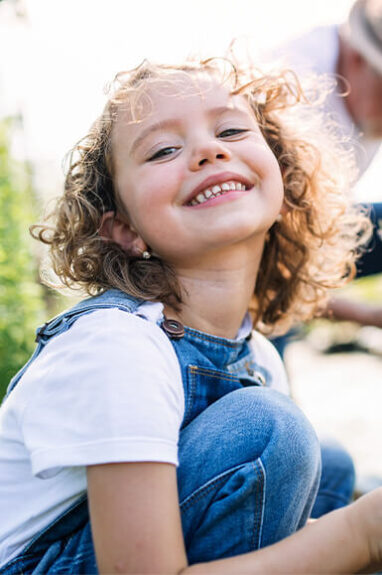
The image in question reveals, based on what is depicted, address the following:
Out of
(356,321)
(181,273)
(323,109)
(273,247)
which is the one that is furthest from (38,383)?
(323,109)

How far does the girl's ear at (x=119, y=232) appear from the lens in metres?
1.81

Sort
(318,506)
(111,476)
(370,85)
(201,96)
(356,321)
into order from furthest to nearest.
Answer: (370,85)
(356,321)
(318,506)
(201,96)
(111,476)

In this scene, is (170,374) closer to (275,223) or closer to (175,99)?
(175,99)

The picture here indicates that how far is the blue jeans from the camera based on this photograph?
4.29ft

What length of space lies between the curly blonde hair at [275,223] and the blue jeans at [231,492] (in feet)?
1.47

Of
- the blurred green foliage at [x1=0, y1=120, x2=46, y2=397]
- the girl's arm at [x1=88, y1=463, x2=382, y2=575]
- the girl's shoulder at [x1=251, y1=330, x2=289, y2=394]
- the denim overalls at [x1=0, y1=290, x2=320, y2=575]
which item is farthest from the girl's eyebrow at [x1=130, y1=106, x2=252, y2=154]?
the blurred green foliage at [x1=0, y1=120, x2=46, y2=397]

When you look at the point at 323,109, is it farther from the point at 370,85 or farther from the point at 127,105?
the point at 127,105

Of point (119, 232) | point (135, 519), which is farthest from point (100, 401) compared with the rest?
point (119, 232)

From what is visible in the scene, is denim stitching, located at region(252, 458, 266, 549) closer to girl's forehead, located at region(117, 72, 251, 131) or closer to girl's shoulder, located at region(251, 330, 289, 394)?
girl's shoulder, located at region(251, 330, 289, 394)

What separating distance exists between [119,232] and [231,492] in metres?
0.88

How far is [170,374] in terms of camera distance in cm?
142

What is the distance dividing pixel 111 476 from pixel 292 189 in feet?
4.36

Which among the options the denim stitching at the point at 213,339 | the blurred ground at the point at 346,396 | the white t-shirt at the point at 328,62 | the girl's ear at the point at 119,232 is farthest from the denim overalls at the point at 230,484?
the white t-shirt at the point at 328,62

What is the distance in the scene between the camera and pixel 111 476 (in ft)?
3.87
